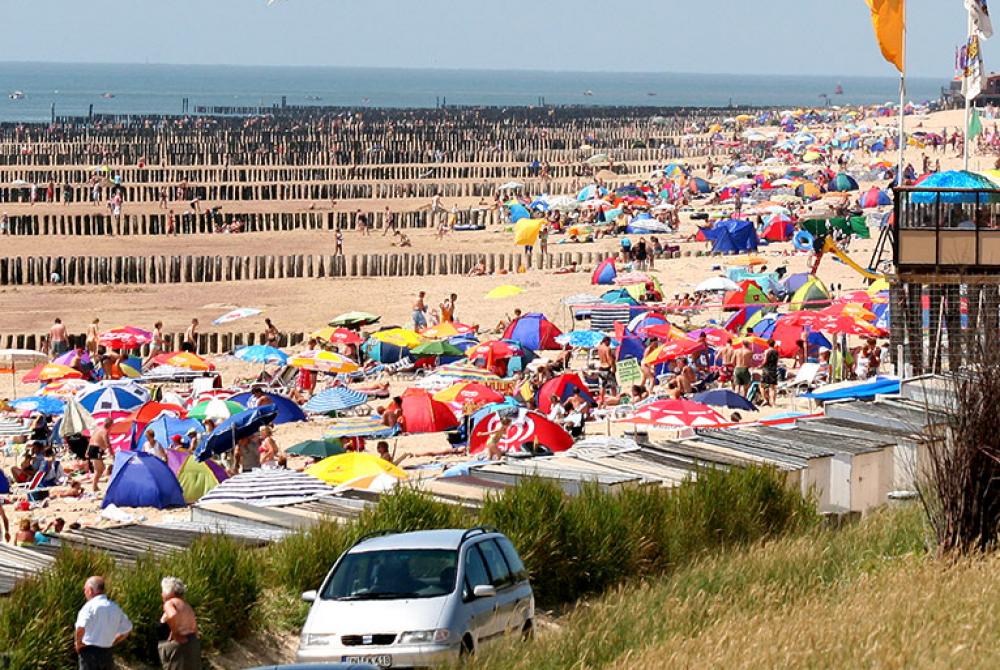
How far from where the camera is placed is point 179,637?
10453 mm

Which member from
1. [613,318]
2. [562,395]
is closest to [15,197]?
[613,318]

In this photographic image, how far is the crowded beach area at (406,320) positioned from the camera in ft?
66.6

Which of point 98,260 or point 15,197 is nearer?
point 98,260

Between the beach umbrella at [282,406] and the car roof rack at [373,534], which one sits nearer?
the car roof rack at [373,534]

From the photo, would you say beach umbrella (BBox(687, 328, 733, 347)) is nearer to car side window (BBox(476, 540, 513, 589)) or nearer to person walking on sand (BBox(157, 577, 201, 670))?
car side window (BBox(476, 540, 513, 589))

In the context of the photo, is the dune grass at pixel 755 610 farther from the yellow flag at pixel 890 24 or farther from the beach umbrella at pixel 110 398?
the beach umbrella at pixel 110 398

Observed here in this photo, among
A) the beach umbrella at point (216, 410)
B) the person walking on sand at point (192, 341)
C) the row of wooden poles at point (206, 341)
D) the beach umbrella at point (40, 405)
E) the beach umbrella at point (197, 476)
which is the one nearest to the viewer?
the beach umbrella at point (197, 476)

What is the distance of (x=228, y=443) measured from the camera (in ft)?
69.4

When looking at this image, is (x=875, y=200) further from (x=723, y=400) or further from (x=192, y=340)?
(x=723, y=400)

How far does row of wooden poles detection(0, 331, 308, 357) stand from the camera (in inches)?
1339

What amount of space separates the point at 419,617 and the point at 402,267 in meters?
36.6

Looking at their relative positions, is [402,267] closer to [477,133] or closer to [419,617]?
[419,617]

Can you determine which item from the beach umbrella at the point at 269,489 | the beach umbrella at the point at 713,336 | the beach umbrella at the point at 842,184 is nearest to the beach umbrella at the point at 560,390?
the beach umbrella at the point at 713,336

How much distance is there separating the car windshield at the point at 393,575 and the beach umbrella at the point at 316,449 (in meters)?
9.89
